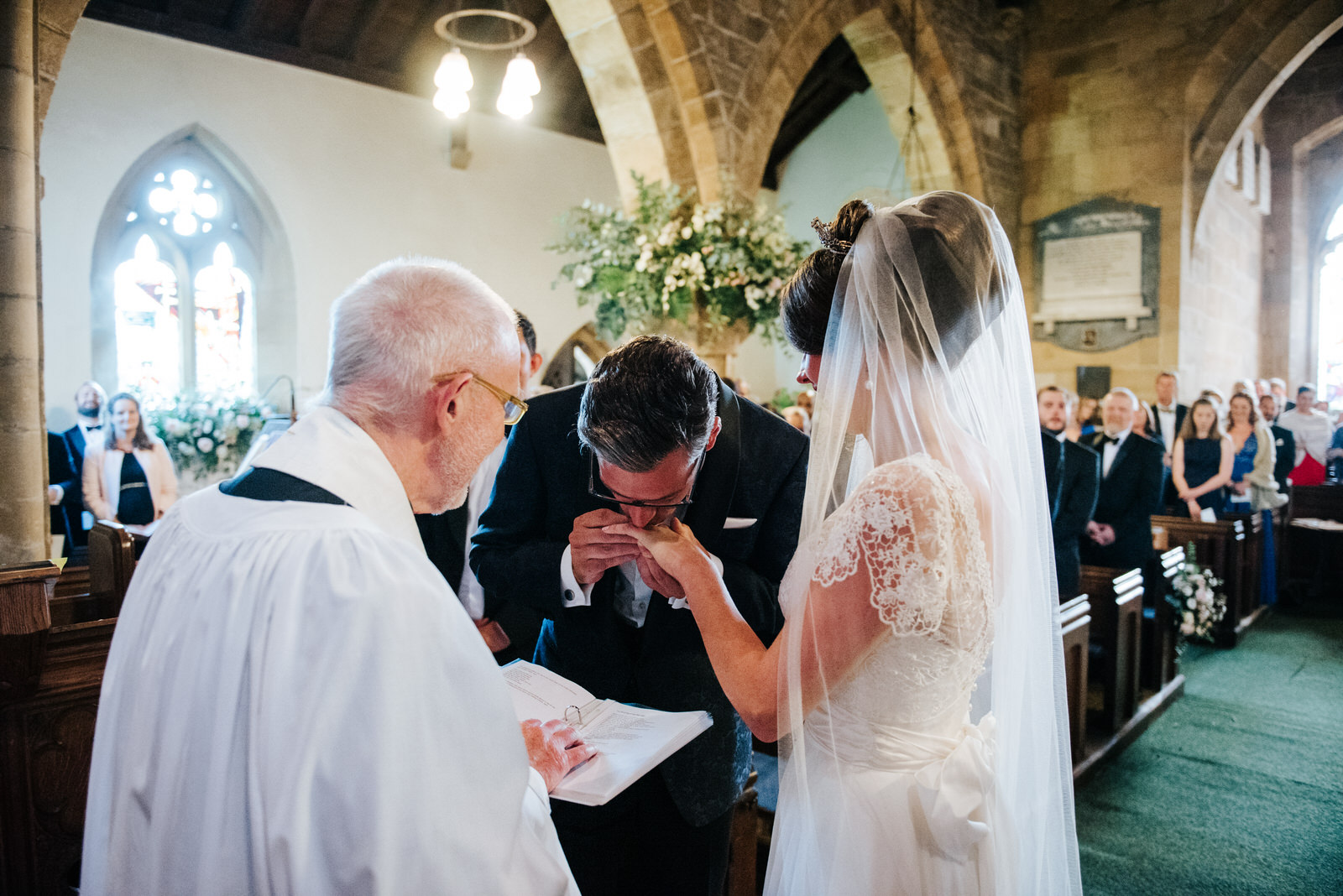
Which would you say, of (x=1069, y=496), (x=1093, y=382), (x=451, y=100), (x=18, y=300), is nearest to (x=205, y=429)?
(x=451, y=100)

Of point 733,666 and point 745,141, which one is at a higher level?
point 745,141

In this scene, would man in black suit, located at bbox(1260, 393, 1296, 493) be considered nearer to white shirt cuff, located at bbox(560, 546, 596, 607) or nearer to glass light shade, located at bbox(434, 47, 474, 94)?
glass light shade, located at bbox(434, 47, 474, 94)

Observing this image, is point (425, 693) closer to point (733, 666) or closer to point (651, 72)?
point (733, 666)

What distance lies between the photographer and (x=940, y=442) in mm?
1310

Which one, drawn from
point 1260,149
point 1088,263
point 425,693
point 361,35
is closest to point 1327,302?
point 1260,149

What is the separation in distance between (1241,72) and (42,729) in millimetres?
9355

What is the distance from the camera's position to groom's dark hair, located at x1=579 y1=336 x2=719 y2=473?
1407mm

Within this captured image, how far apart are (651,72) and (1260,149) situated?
35.7ft

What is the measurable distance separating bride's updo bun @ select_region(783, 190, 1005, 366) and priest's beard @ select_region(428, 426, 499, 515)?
A: 61 cm

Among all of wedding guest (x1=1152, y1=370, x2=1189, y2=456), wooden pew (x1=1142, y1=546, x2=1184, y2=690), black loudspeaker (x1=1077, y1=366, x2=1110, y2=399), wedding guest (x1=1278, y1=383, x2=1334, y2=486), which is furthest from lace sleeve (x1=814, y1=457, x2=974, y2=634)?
wedding guest (x1=1278, y1=383, x2=1334, y2=486)

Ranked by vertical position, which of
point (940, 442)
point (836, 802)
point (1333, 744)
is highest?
point (940, 442)

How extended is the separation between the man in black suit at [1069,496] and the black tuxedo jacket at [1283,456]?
4.18 metres

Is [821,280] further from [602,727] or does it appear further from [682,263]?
[682,263]

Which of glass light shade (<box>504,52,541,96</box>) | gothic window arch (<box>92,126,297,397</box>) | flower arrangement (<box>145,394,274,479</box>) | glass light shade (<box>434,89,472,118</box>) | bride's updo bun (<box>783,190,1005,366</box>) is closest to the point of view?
bride's updo bun (<box>783,190,1005,366</box>)
